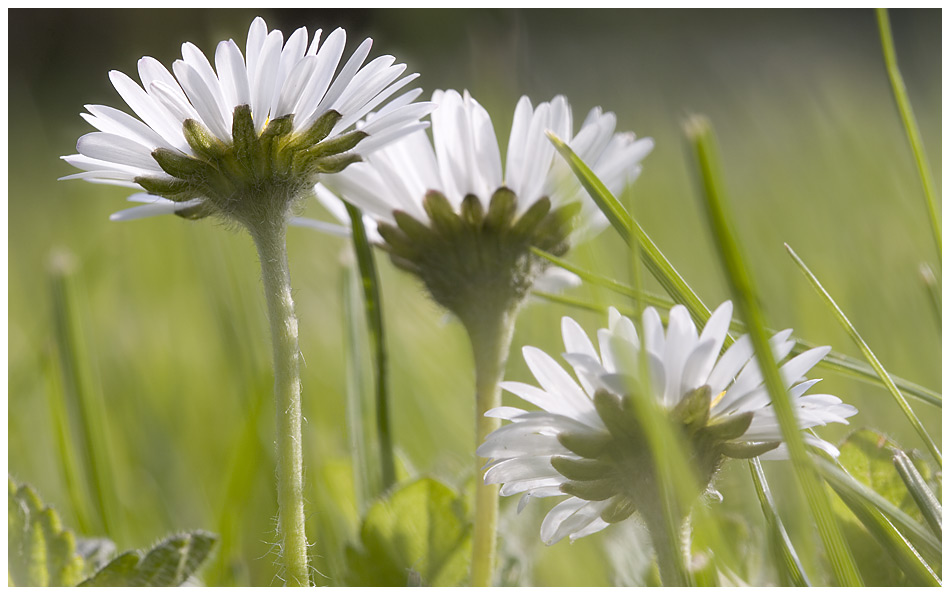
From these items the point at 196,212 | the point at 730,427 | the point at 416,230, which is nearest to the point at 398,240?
the point at 416,230

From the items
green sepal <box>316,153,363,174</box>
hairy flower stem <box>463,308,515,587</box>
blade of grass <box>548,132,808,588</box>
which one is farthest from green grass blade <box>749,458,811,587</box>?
green sepal <box>316,153,363,174</box>

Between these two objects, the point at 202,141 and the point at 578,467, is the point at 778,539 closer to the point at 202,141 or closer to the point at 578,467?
A: the point at 578,467

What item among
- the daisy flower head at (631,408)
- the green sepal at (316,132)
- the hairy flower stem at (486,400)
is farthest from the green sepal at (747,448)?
the green sepal at (316,132)

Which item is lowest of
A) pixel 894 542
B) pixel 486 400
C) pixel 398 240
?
pixel 894 542

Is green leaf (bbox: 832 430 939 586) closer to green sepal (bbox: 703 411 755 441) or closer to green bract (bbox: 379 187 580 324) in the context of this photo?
green sepal (bbox: 703 411 755 441)
